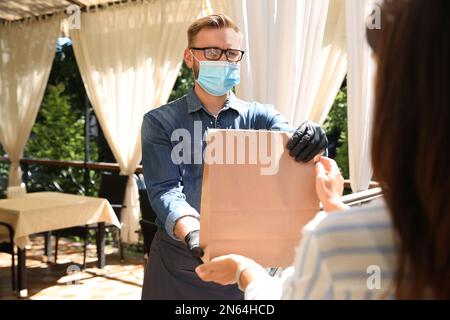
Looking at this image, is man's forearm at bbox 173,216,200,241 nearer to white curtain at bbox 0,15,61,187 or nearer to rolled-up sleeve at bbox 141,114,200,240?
rolled-up sleeve at bbox 141,114,200,240


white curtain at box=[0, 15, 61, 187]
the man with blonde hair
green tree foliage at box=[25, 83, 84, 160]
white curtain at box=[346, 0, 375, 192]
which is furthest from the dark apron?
green tree foliage at box=[25, 83, 84, 160]

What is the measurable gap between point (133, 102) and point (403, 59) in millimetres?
4704

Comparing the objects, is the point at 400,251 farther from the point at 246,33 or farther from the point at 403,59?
the point at 246,33

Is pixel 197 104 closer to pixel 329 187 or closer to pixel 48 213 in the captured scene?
pixel 329 187

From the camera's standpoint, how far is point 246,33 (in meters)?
2.10

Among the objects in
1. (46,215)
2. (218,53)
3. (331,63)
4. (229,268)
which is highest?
(331,63)

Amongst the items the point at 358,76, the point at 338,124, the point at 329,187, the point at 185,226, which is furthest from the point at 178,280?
the point at 338,124

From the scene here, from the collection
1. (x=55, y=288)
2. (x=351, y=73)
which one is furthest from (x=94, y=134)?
(x=351, y=73)

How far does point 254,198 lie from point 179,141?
480mm

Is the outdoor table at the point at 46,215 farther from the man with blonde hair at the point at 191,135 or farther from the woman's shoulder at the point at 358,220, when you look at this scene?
the woman's shoulder at the point at 358,220

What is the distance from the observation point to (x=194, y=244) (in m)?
1.17

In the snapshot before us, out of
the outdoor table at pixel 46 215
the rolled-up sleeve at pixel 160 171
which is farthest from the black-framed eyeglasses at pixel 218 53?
the outdoor table at pixel 46 215

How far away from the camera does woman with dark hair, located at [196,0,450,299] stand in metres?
0.53

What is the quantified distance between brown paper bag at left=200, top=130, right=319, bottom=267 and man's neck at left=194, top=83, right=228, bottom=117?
50cm
